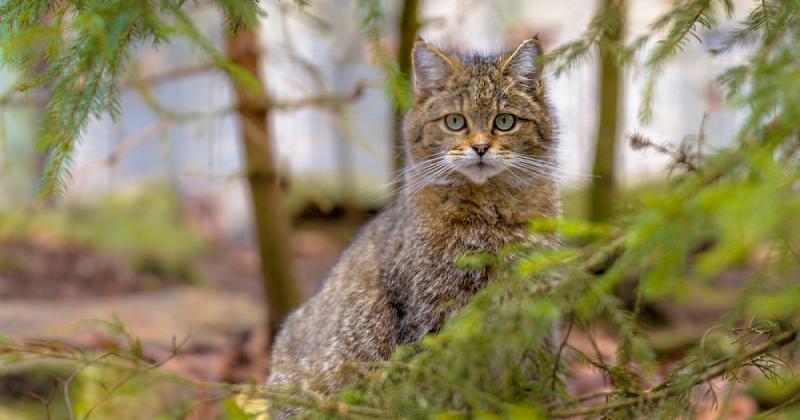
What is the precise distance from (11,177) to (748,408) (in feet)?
30.4

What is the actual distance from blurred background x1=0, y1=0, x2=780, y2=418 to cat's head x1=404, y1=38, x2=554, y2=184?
301 millimetres

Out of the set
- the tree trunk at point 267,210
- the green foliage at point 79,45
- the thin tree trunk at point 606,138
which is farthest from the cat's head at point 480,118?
the thin tree trunk at point 606,138

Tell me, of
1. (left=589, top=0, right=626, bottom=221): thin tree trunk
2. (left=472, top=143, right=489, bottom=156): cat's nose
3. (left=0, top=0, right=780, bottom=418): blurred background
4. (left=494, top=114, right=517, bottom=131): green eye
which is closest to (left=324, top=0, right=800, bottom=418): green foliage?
(left=472, top=143, right=489, bottom=156): cat's nose

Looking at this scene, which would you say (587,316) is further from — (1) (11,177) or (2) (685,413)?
(1) (11,177)

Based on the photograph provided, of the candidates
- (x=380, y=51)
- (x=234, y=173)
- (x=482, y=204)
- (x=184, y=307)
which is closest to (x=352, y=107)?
(x=234, y=173)

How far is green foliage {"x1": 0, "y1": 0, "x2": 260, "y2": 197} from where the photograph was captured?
2.22 m

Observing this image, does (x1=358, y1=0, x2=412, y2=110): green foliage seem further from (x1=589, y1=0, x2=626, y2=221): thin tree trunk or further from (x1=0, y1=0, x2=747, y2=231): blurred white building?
(x1=0, y1=0, x2=747, y2=231): blurred white building

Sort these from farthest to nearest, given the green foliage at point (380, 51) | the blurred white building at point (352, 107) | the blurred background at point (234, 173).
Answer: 1. the blurred white building at point (352, 107)
2. the blurred background at point (234, 173)
3. the green foliage at point (380, 51)

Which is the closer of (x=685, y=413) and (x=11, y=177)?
(x=685, y=413)

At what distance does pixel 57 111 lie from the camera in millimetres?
2623

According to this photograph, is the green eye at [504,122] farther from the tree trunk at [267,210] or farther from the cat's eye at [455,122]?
the tree trunk at [267,210]

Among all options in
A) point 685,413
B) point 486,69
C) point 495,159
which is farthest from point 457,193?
point 685,413

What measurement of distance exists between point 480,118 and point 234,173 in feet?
9.15

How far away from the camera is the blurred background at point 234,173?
228 inches
